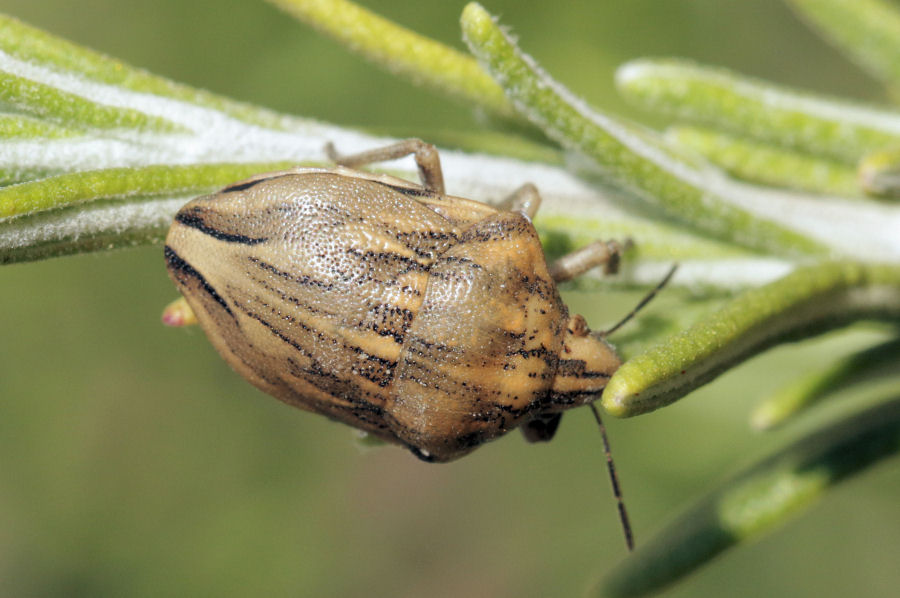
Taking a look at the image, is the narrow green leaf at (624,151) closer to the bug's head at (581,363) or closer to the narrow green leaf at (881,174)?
the narrow green leaf at (881,174)

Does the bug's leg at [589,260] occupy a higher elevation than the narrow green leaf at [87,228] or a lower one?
lower

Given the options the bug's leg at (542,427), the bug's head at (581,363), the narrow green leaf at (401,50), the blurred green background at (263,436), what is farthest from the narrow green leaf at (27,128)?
the blurred green background at (263,436)

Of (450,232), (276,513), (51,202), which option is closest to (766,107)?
(450,232)

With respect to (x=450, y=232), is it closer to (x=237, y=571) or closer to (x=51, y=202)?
(x=51, y=202)

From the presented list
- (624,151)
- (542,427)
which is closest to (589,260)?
(624,151)

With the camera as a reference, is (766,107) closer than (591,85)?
Yes
